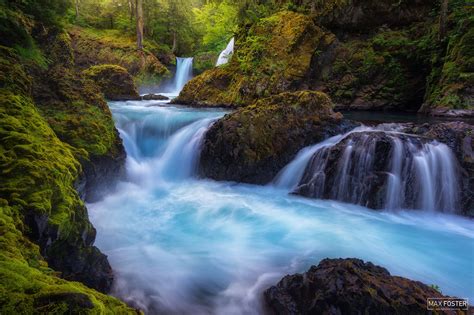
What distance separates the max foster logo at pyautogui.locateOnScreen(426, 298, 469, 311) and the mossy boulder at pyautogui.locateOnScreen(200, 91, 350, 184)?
547 cm

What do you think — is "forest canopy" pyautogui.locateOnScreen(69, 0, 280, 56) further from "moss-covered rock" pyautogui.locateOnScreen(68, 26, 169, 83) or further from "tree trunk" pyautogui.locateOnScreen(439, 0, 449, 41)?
"tree trunk" pyautogui.locateOnScreen(439, 0, 449, 41)

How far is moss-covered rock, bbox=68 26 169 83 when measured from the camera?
22.1 metres

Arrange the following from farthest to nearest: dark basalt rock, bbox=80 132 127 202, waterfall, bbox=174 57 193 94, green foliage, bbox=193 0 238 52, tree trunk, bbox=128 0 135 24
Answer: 1. tree trunk, bbox=128 0 135 24
2. green foliage, bbox=193 0 238 52
3. waterfall, bbox=174 57 193 94
4. dark basalt rock, bbox=80 132 127 202

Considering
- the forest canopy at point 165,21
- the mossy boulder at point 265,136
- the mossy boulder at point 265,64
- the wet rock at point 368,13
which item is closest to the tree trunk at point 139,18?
the forest canopy at point 165,21

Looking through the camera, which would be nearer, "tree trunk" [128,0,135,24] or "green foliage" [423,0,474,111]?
"green foliage" [423,0,474,111]

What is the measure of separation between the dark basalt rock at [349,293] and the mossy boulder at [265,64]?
36.5 ft

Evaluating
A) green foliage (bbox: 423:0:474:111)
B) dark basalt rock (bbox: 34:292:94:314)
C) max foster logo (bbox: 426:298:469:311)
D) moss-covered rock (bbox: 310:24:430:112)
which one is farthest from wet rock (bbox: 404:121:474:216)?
dark basalt rock (bbox: 34:292:94:314)

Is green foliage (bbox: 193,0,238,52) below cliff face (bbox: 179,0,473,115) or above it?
above

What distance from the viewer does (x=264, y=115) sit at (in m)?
8.77

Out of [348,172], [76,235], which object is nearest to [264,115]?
[348,172]

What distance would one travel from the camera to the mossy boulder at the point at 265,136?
8.59 meters

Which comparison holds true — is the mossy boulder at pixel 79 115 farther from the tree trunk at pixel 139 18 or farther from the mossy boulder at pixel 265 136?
the tree trunk at pixel 139 18

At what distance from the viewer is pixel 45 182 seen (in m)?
3.57

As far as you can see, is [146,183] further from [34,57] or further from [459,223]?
[459,223]
